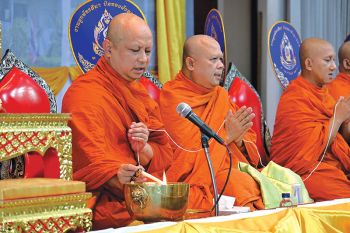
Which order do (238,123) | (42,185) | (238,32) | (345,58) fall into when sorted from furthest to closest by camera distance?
(238,32)
(345,58)
(238,123)
(42,185)

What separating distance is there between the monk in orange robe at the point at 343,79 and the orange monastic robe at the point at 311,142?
A: 23cm

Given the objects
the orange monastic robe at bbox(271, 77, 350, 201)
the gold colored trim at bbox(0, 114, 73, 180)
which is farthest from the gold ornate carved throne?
the orange monastic robe at bbox(271, 77, 350, 201)

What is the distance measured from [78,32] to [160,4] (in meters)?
1.40

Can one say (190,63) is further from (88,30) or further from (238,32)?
(238,32)

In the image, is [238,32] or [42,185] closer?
[42,185]

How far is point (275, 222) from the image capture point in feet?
6.60

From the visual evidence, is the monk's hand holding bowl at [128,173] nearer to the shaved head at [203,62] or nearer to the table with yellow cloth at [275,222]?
the table with yellow cloth at [275,222]

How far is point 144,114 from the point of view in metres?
2.85

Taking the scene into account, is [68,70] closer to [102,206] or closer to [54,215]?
[102,206]

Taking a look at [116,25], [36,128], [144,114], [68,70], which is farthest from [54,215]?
[68,70]

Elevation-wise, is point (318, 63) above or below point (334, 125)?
above

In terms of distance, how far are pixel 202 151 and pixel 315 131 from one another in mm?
943

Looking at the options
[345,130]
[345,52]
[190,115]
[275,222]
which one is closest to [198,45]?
[345,130]

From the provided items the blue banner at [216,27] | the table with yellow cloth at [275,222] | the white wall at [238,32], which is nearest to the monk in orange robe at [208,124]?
the blue banner at [216,27]
